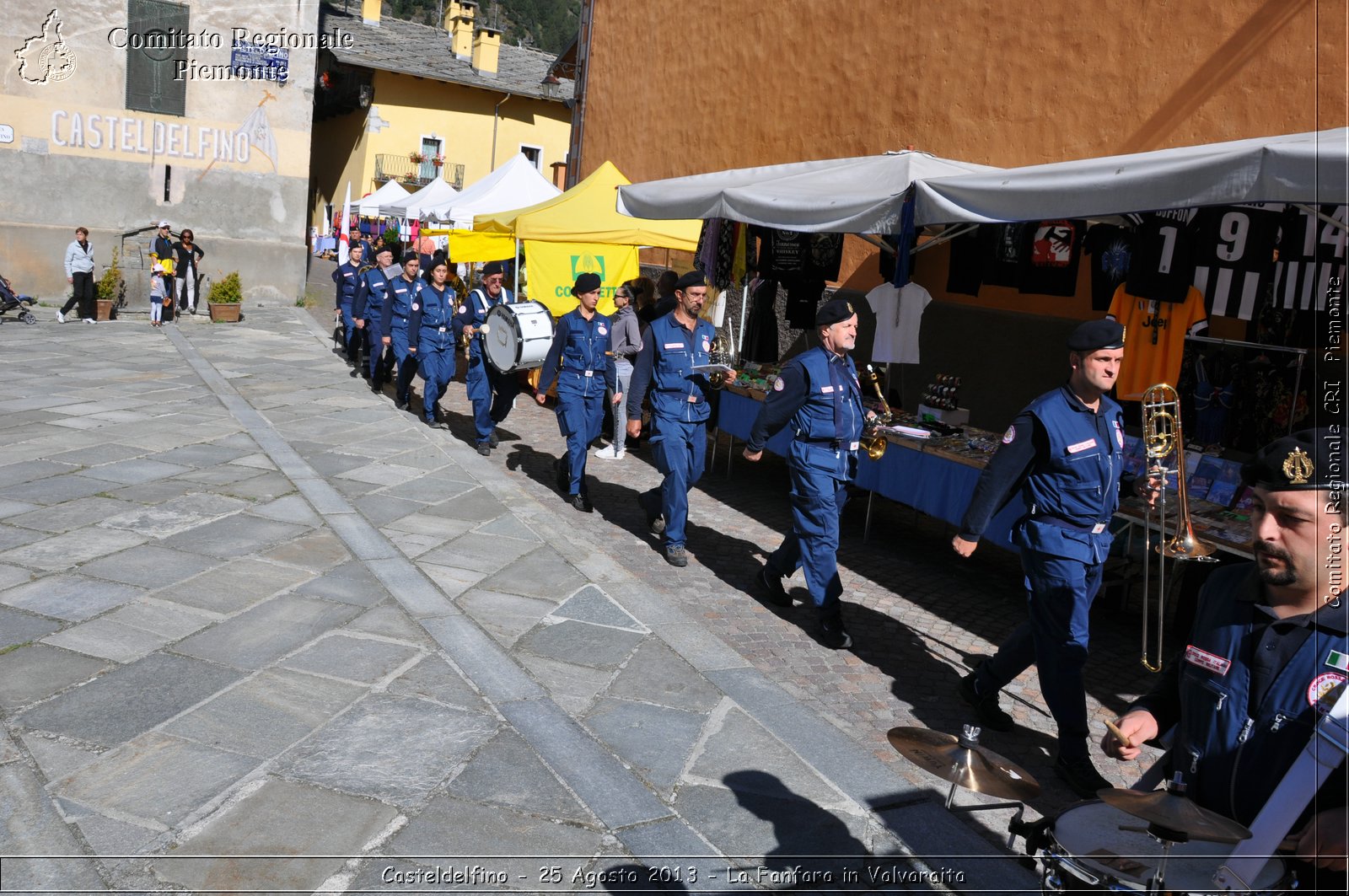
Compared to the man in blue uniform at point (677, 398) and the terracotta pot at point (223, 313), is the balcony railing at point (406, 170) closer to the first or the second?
the terracotta pot at point (223, 313)

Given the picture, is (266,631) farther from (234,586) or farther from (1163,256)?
(1163,256)

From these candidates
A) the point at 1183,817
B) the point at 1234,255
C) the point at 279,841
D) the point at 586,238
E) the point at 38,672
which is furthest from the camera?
the point at 586,238

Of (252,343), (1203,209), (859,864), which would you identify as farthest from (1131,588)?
(252,343)

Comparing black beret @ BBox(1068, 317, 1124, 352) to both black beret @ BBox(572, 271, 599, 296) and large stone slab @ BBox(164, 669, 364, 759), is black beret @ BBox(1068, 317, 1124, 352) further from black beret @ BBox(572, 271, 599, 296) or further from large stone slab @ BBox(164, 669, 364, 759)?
black beret @ BBox(572, 271, 599, 296)

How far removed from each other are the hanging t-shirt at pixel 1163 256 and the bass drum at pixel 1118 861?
491cm

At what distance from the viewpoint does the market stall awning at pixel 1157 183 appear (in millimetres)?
4594

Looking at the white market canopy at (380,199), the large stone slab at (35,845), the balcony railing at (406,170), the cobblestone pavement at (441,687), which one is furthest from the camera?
the balcony railing at (406,170)

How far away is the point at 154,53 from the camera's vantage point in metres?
19.5

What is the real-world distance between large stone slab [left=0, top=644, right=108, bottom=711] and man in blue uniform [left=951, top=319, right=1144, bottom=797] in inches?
149

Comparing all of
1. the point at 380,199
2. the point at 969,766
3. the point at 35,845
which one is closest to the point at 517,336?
the point at 35,845

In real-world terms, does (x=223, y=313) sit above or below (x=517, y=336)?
below

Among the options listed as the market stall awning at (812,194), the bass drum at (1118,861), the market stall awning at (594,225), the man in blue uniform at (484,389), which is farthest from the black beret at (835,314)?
the market stall awning at (594,225)

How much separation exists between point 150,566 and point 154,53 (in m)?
16.5

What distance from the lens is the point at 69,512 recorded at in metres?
7.04
